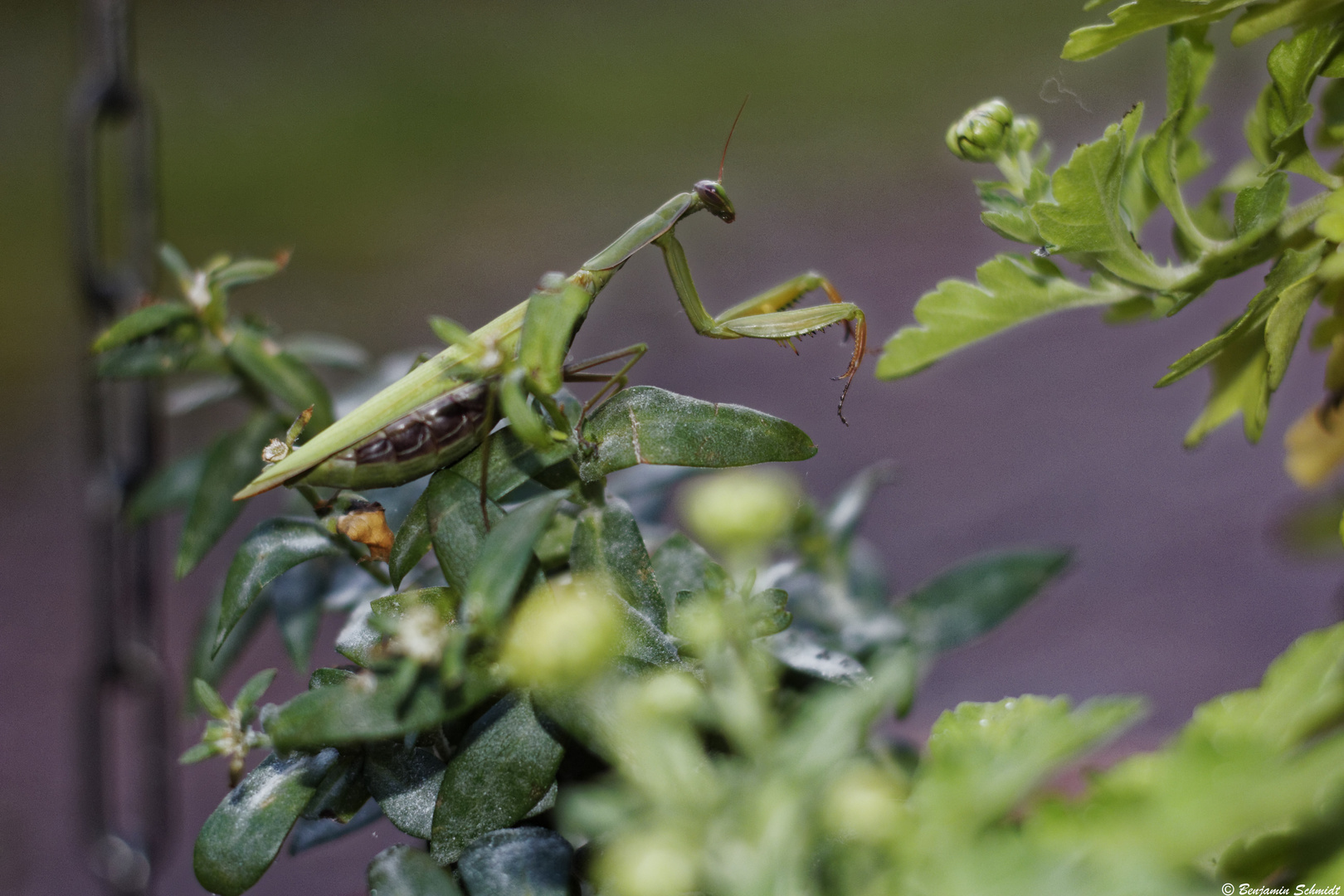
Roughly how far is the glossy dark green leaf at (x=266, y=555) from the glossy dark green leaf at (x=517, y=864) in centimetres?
9

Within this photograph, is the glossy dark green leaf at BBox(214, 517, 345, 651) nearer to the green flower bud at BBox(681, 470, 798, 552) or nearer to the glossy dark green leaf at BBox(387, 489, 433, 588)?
the glossy dark green leaf at BBox(387, 489, 433, 588)

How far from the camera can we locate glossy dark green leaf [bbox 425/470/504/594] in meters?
0.24

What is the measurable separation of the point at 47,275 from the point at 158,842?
197 centimetres

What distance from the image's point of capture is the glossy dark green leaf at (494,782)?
23 cm

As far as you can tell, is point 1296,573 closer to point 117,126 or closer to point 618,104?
point 117,126

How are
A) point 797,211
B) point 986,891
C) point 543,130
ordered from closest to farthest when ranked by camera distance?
1. point 986,891
2. point 797,211
3. point 543,130

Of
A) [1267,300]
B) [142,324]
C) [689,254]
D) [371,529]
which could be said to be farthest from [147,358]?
[689,254]

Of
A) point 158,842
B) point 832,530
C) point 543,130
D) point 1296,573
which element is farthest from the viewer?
point 543,130

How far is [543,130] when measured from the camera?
7.65ft

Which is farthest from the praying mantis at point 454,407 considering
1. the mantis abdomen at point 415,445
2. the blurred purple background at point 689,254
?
the blurred purple background at point 689,254

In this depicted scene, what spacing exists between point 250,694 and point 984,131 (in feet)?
0.82

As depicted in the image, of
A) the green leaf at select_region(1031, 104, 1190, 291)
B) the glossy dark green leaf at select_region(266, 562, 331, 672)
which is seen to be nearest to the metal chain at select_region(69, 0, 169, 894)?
the glossy dark green leaf at select_region(266, 562, 331, 672)

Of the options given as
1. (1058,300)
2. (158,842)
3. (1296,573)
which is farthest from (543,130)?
(1058,300)

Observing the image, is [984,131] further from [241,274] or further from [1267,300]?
[241,274]
